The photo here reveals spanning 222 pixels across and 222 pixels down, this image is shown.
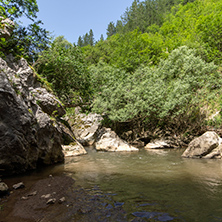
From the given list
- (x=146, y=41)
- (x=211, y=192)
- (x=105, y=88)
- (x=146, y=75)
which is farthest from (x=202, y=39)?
(x=211, y=192)

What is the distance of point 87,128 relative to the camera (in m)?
23.9

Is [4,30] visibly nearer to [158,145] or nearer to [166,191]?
[166,191]

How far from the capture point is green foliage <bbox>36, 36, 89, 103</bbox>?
49.1 feet

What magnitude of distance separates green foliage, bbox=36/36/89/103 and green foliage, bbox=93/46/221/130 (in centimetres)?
354

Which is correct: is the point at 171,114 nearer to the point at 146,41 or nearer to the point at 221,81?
the point at 221,81

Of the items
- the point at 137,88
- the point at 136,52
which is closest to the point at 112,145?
the point at 137,88

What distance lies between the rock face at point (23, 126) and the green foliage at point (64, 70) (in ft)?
13.9

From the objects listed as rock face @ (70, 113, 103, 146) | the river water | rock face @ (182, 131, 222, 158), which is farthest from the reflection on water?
rock face @ (70, 113, 103, 146)

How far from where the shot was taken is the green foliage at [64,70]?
14968 millimetres

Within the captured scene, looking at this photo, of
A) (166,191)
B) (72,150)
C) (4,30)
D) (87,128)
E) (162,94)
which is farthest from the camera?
(87,128)

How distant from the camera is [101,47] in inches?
2301

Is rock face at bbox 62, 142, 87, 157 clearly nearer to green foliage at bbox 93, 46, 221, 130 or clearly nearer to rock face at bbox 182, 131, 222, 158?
green foliage at bbox 93, 46, 221, 130

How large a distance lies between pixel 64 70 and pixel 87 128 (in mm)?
10277

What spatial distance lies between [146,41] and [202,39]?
12.9 metres
